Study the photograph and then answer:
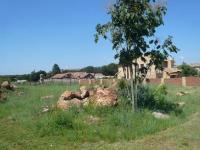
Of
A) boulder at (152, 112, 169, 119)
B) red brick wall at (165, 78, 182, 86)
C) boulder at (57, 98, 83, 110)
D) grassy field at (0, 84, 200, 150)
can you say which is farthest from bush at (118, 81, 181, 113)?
red brick wall at (165, 78, 182, 86)

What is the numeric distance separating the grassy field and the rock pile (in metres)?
0.41

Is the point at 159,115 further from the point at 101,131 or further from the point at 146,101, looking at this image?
the point at 101,131

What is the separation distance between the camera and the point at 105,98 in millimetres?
14672

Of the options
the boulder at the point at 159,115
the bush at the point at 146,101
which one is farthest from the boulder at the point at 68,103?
the boulder at the point at 159,115

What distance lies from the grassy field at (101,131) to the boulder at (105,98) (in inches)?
13.0

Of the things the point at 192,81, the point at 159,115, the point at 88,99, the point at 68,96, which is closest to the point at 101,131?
the point at 159,115

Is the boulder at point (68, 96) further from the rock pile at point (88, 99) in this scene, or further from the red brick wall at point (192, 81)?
the red brick wall at point (192, 81)

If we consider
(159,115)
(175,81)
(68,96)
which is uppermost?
(68,96)

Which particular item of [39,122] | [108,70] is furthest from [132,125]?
[108,70]

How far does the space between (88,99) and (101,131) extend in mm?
4225

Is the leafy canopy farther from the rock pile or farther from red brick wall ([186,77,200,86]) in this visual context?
red brick wall ([186,77,200,86])

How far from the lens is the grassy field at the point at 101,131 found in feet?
33.4

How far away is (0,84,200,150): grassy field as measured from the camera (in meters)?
10.2

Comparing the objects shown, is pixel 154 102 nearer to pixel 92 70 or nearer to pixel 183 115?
pixel 183 115
